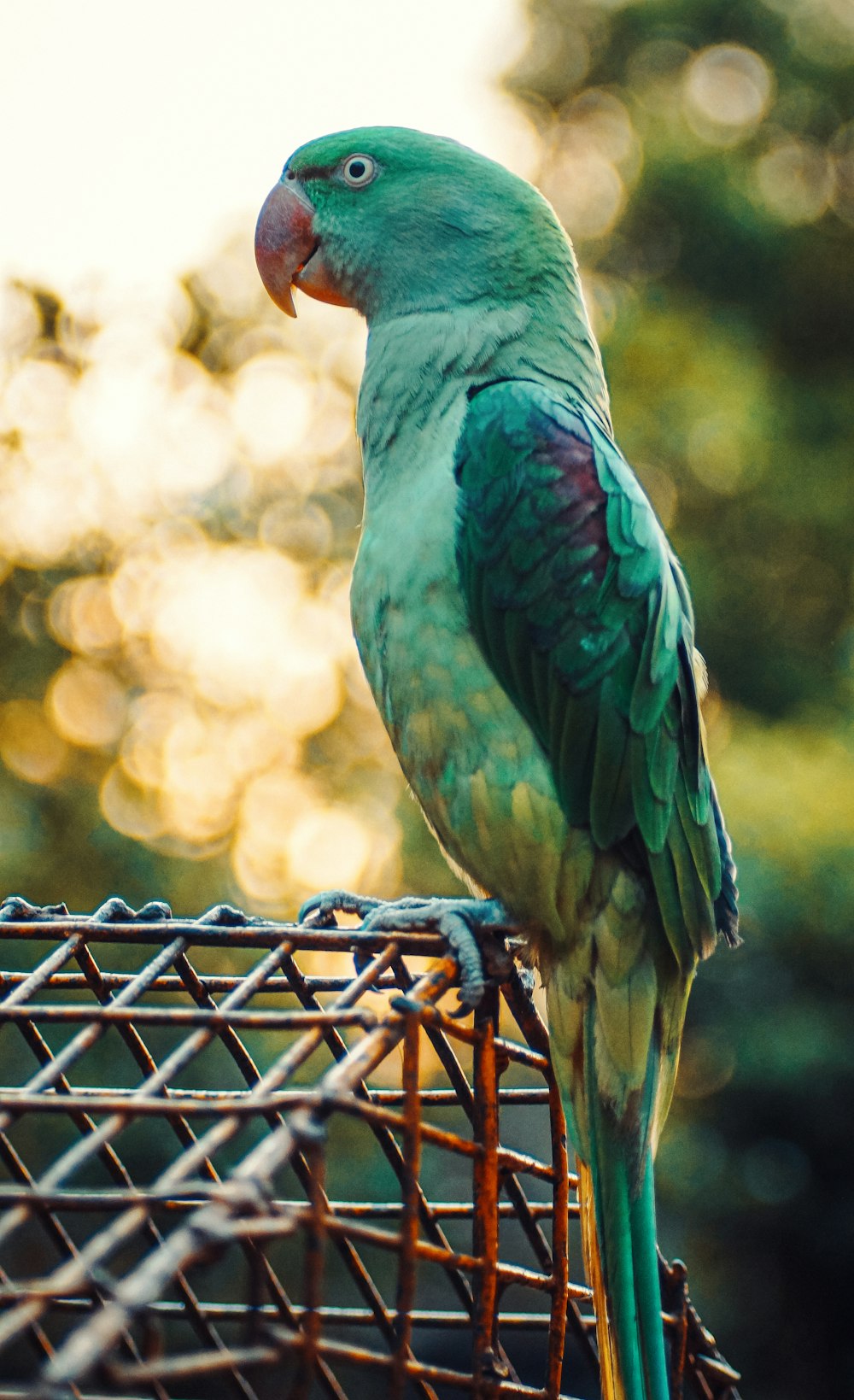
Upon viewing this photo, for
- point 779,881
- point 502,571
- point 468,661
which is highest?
point 779,881

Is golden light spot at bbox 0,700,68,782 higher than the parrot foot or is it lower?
higher

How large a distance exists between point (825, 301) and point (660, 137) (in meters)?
1.30

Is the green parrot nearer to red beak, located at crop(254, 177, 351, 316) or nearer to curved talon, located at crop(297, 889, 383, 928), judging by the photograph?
curved talon, located at crop(297, 889, 383, 928)

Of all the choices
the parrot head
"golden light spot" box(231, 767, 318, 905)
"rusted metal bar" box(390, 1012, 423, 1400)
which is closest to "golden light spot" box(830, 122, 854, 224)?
"golden light spot" box(231, 767, 318, 905)

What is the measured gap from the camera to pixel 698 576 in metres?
6.26

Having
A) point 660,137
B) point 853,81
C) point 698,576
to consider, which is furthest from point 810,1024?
point 853,81

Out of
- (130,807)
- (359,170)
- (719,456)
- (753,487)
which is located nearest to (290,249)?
(359,170)

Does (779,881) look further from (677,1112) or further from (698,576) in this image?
(698,576)

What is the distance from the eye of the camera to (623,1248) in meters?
1.52

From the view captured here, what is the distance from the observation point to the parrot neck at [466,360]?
184 centimetres

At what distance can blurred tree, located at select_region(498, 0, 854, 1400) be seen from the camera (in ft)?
16.7

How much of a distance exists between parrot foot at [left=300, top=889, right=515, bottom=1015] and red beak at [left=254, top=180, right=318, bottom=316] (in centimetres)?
111

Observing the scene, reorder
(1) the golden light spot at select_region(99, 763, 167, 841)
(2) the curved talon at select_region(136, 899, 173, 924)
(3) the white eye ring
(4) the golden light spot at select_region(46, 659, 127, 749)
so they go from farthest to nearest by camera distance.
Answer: (4) the golden light spot at select_region(46, 659, 127, 749) → (1) the golden light spot at select_region(99, 763, 167, 841) → (3) the white eye ring → (2) the curved talon at select_region(136, 899, 173, 924)

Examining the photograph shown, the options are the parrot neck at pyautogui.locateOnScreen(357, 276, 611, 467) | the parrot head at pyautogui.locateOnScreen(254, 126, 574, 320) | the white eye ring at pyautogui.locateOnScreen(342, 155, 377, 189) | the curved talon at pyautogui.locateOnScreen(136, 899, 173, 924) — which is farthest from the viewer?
the white eye ring at pyautogui.locateOnScreen(342, 155, 377, 189)
